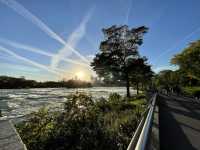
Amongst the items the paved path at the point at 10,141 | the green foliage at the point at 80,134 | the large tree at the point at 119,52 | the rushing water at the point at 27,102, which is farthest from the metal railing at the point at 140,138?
the large tree at the point at 119,52

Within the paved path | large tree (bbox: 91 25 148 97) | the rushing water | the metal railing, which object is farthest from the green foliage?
large tree (bbox: 91 25 148 97)

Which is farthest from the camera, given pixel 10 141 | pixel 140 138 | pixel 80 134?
pixel 10 141

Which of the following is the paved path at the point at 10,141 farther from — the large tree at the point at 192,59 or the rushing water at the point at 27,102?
the large tree at the point at 192,59

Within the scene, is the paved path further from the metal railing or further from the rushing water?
the rushing water

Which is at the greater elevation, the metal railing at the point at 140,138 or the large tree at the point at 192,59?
the large tree at the point at 192,59

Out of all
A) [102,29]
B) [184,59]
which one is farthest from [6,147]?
[184,59]

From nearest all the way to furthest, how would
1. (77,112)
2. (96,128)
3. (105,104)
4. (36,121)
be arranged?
(96,128) → (77,112) → (36,121) → (105,104)

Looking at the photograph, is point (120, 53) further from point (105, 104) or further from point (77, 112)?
point (77, 112)

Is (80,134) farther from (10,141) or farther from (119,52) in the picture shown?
(119,52)

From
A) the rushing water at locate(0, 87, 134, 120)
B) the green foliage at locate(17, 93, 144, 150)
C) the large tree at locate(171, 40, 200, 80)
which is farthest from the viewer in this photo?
the large tree at locate(171, 40, 200, 80)

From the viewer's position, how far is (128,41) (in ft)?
102

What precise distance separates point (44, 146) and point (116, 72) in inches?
1027

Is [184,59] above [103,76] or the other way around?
above

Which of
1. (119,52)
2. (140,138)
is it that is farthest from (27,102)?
(140,138)
